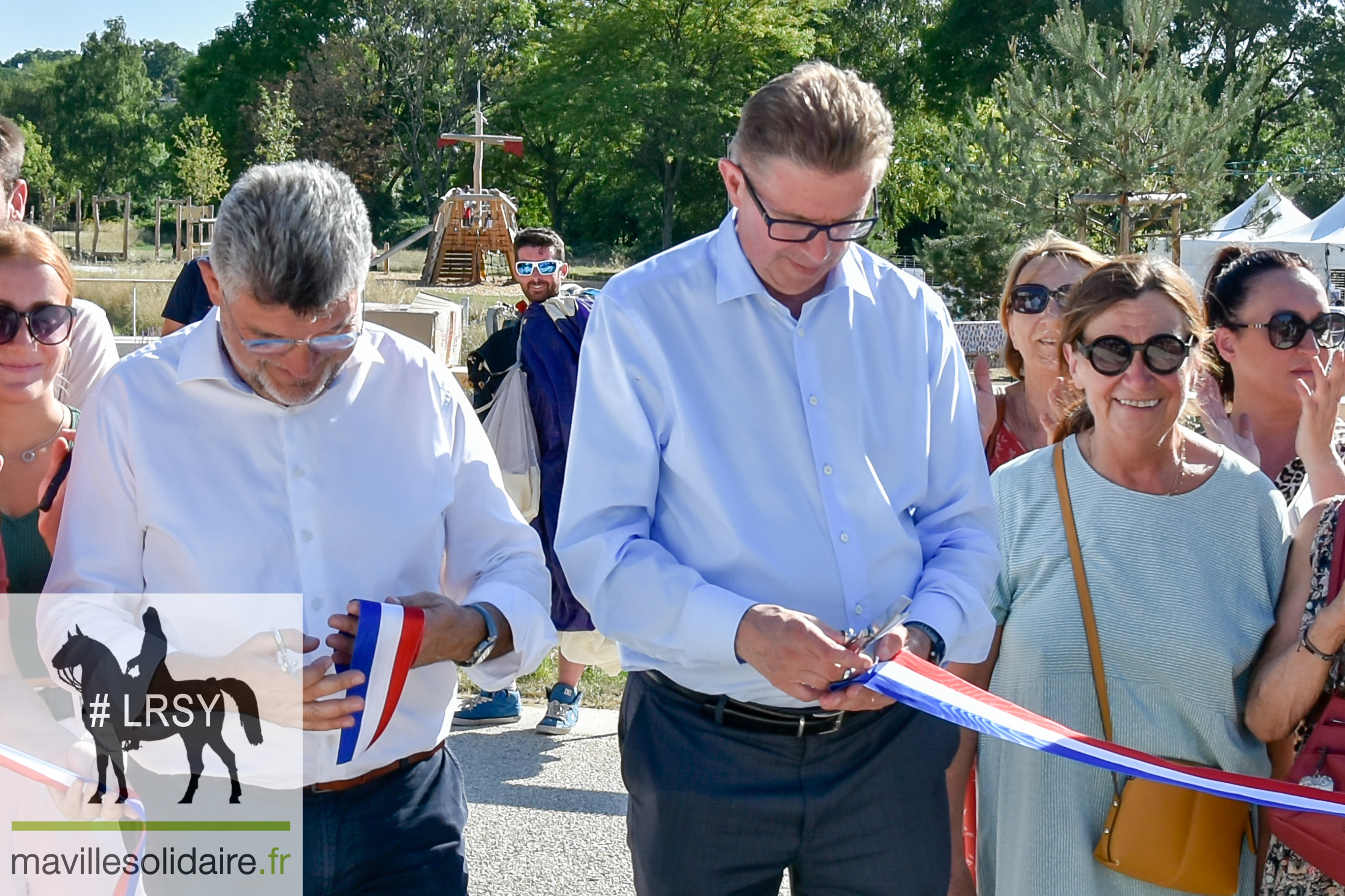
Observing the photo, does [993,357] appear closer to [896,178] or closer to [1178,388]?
[1178,388]

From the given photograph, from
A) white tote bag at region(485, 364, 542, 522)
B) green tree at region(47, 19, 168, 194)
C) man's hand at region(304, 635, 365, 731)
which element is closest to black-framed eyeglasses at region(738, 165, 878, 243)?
man's hand at region(304, 635, 365, 731)

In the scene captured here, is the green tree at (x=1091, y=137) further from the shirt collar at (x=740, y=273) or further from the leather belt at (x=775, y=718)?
the leather belt at (x=775, y=718)

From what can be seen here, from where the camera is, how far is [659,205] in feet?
161

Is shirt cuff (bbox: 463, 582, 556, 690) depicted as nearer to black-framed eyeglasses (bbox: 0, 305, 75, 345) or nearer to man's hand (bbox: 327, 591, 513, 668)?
man's hand (bbox: 327, 591, 513, 668)

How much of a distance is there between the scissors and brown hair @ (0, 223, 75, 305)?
185cm

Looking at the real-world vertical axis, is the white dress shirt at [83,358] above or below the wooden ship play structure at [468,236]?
below

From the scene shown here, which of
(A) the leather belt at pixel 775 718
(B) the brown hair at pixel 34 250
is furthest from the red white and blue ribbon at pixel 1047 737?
(B) the brown hair at pixel 34 250

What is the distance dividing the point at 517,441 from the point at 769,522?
308 centimetres

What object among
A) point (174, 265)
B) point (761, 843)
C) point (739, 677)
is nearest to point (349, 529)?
point (739, 677)

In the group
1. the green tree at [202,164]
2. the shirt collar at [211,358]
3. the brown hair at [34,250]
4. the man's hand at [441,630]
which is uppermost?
the green tree at [202,164]

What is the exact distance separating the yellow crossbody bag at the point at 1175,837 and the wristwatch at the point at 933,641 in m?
0.49

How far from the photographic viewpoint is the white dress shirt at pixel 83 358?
3.18 meters

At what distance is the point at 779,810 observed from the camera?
7.88 ft

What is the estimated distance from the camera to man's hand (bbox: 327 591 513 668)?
2.10m
